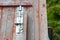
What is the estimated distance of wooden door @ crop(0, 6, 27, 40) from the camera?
68.4 inches

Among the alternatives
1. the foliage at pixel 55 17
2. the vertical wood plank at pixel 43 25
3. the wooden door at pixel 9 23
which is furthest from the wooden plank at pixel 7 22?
the foliage at pixel 55 17

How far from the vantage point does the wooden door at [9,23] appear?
5.70 ft

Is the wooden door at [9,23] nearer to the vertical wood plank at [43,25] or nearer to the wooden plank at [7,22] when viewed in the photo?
the wooden plank at [7,22]

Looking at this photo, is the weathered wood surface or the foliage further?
the foliage

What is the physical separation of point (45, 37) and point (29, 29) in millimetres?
161

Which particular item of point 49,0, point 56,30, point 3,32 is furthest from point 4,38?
point 49,0

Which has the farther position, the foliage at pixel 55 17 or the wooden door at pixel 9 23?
the foliage at pixel 55 17

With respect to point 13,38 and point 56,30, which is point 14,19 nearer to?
point 13,38

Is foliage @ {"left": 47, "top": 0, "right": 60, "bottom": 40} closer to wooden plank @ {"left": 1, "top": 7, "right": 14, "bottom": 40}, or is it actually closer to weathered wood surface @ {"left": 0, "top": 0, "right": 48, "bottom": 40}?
weathered wood surface @ {"left": 0, "top": 0, "right": 48, "bottom": 40}

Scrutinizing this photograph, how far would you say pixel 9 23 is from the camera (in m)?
1.79

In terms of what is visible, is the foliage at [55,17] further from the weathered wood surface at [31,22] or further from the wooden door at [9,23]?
the wooden door at [9,23]

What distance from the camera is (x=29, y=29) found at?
5.92 feet

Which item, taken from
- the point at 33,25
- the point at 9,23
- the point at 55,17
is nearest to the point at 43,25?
the point at 33,25

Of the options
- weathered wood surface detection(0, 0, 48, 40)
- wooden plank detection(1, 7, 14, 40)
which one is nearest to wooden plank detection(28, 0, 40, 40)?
weathered wood surface detection(0, 0, 48, 40)
